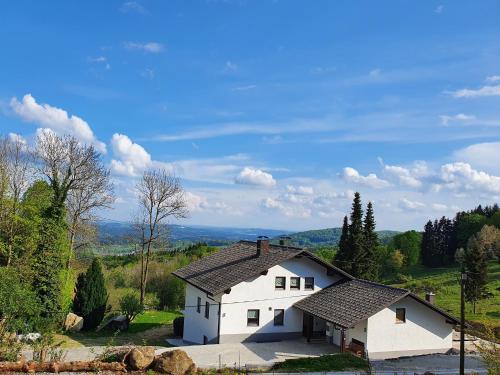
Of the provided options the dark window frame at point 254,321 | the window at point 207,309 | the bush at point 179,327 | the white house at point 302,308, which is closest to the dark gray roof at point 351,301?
the white house at point 302,308

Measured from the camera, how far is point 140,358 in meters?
18.7

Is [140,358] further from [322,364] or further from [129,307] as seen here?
[129,307]

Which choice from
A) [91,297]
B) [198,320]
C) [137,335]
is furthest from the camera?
[91,297]

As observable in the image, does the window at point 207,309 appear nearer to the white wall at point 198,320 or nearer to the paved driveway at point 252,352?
the white wall at point 198,320

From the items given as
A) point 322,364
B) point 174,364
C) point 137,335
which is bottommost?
point 137,335

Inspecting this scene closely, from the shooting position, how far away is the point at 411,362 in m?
25.2

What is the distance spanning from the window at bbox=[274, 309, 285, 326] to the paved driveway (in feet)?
3.90

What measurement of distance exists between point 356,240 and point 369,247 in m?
1.93

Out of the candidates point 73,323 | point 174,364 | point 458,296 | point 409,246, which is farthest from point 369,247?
point 409,246

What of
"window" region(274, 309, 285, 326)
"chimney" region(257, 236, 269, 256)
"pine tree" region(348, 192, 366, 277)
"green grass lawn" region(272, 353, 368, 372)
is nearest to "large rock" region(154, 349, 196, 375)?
"green grass lawn" region(272, 353, 368, 372)

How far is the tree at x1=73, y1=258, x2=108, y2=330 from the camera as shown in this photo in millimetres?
35344

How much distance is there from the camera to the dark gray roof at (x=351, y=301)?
2586 centimetres

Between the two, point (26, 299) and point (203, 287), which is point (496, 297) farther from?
point (26, 299)

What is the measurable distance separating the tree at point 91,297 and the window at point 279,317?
44.3 ft
